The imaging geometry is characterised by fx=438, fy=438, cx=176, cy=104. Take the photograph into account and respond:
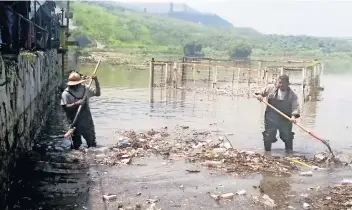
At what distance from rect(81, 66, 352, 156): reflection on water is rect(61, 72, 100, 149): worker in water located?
142cm

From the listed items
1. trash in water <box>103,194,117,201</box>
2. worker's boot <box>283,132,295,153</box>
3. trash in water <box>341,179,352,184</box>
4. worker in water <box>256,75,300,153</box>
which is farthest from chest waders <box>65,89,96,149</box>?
trash in water <box>341,179,352,184</box>

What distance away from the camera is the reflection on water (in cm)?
1168

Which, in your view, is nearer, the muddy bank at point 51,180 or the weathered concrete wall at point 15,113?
the weathered concrete wall at point 15,113

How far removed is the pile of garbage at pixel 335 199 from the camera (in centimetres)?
611

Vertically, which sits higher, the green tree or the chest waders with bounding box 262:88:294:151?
the green tree

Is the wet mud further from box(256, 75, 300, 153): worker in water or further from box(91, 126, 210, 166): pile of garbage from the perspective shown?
box(256, 75, 300, 153): worker in water

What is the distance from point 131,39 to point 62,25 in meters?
63.2

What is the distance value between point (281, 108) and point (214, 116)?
21.2ft

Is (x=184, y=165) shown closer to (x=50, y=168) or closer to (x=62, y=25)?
(x=50, y=168)

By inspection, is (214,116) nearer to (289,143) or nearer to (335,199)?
(289,143)

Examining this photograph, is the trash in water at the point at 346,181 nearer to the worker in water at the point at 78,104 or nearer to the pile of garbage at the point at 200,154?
the pile of garbage at the point at 200,154

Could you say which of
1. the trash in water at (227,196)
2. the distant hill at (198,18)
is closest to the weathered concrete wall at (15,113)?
the trash in water at (227,196)

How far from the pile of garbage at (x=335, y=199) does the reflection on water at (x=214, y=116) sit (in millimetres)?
3431

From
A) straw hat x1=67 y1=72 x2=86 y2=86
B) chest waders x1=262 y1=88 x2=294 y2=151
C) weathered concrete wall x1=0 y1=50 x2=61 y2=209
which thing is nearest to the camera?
weathered concrete wall x1=0 y1=50 x2=61 y2=209
